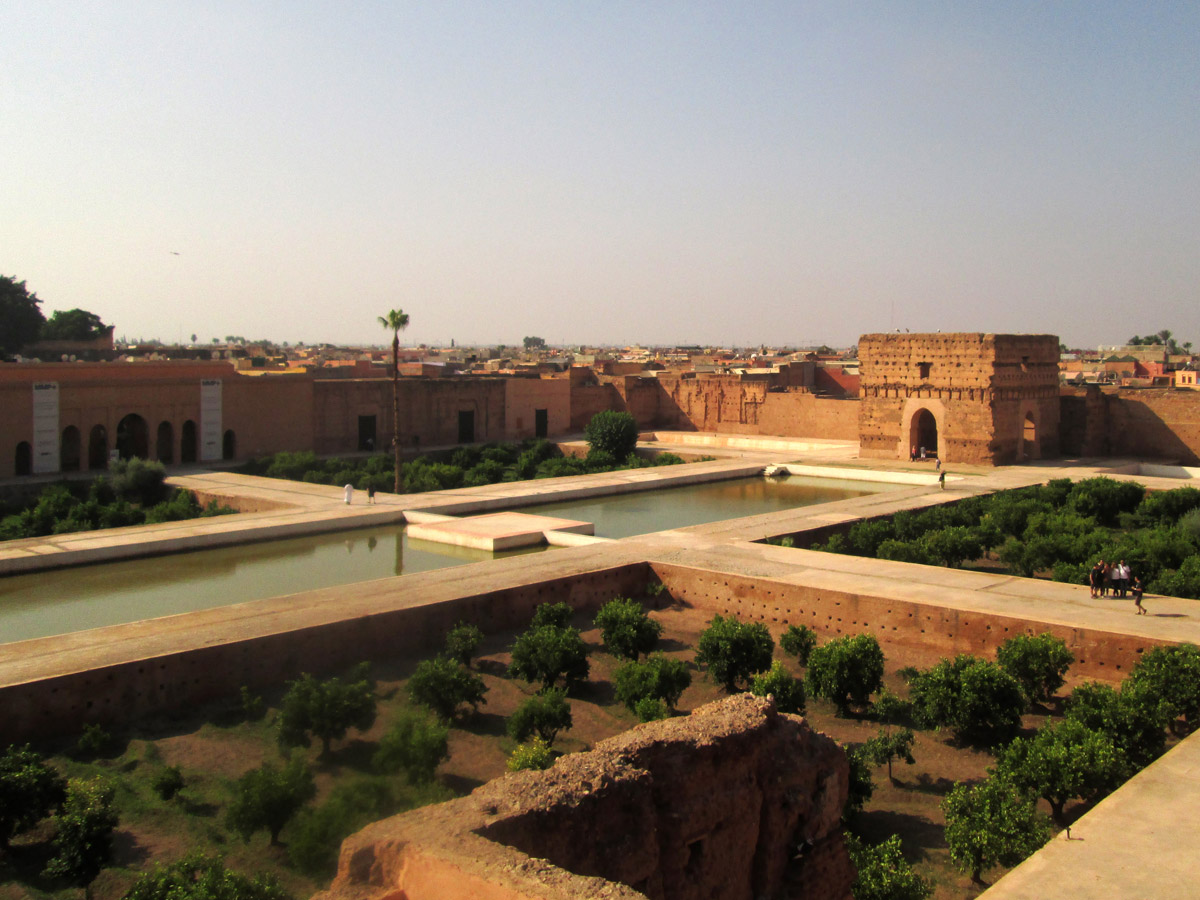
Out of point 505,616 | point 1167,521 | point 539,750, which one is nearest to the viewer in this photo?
point 539,750

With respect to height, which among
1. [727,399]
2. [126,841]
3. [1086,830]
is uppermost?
[727,399]

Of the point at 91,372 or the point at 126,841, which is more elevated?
the point at 91,372

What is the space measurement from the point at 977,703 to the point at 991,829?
2156mm

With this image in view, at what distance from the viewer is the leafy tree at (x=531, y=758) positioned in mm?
7559

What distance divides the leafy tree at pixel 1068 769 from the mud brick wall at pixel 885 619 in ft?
8.94

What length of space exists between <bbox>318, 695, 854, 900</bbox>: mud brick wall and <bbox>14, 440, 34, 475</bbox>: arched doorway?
713 inches

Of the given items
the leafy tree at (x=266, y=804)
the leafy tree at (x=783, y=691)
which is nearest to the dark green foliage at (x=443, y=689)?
the leafy tree at (x=266, y=804)

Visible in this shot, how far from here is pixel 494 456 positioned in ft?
83.4

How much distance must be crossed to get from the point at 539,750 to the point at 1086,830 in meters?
3.74

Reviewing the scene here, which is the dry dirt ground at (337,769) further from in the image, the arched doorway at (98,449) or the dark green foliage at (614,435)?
the dark green foliage at (614,435)

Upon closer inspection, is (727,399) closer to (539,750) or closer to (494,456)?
(494,456)

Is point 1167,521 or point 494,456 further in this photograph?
point 494,456

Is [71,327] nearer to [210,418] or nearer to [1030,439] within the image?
[210,418]

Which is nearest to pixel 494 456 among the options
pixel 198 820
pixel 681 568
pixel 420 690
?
pixel 681 568
